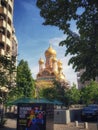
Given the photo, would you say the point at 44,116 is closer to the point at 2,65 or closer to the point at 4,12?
the point at 2,65

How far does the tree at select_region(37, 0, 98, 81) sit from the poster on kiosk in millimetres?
2886

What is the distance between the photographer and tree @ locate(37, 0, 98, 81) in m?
10.7

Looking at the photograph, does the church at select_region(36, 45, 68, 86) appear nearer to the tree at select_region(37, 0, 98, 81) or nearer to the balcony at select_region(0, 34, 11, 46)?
the balcony at select_region(0, 34, 11, 46)

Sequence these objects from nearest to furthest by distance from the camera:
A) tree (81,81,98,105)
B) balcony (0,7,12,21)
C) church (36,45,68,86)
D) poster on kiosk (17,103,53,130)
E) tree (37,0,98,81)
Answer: tree (37,0,98,81) → poster on kiosk (17,103,53,130) → balcony (0,7,12,21) → tree (81,81,98,105) → church (36,45,68,86)

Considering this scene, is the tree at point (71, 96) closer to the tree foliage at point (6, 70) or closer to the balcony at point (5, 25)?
the balcony at point (5, 25)

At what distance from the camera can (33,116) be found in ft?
47.6

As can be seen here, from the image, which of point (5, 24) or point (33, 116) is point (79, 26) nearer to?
point (33, 116)

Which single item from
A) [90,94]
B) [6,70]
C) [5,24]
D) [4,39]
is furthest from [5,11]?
[90,94]

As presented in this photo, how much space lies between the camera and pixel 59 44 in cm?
1241

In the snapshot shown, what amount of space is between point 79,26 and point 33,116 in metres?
5.61

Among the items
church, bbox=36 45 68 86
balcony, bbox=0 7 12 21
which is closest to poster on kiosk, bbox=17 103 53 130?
balcony, bbox=0 7 12 21

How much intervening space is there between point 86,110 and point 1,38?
18.1m

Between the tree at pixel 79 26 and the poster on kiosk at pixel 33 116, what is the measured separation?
2886 mm

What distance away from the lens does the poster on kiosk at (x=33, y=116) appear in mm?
14508
